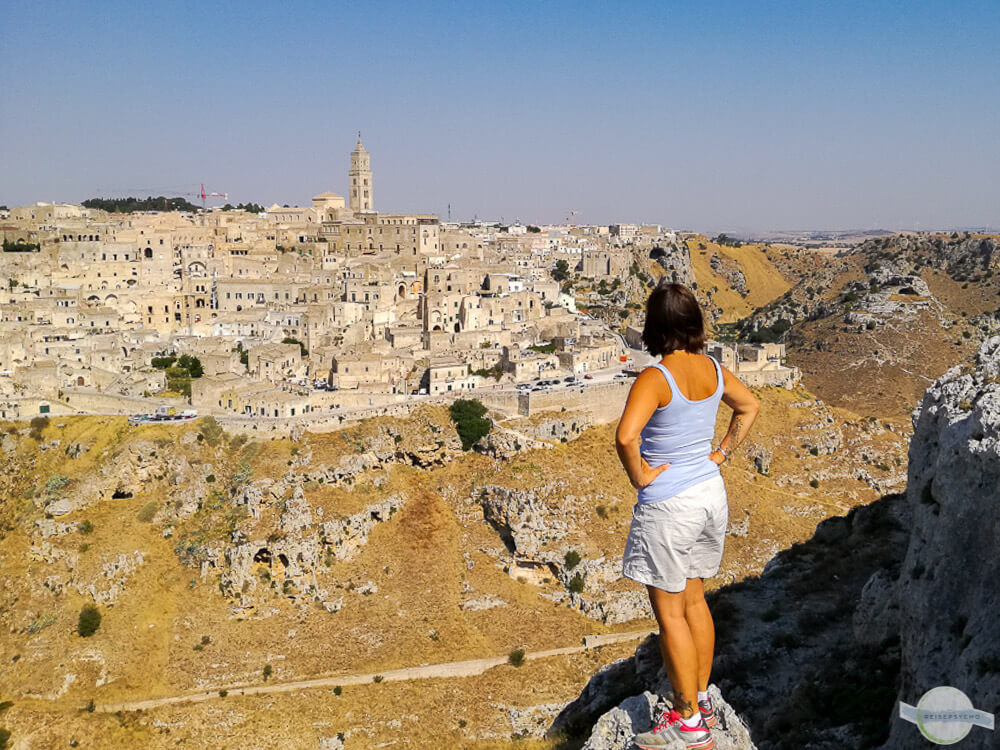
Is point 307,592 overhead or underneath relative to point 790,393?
underneath

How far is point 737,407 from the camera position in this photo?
629 centimetres

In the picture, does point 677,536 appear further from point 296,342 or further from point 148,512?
point 296,342

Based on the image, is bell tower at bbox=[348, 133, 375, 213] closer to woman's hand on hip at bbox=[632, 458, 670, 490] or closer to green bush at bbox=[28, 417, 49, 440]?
green bush at bbox=[28, 417, 49, 440]

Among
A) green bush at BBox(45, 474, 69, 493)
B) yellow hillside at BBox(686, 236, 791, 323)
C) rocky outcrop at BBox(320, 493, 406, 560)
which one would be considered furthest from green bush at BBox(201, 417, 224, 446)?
yellow hillside at BBox(686, 236, 791, 323)

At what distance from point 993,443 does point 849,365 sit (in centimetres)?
5329

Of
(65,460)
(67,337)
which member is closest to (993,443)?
(65,460)

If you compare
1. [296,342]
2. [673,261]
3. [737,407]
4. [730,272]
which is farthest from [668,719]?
[730,272]

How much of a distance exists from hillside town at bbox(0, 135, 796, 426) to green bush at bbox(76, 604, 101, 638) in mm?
10043

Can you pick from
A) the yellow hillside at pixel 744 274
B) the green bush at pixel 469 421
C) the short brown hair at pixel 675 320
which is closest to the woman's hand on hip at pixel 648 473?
the short brown hair at pixel 675 320

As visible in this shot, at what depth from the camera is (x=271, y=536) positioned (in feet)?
105

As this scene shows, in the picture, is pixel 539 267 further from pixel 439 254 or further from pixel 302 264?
pixel 302 264

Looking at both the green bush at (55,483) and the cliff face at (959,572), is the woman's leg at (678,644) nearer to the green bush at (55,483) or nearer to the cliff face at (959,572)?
the cliff face at (959,572)

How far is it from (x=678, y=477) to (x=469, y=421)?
3142 centimetres

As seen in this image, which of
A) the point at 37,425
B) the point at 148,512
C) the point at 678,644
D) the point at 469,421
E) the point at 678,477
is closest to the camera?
the point at 678,477
